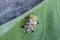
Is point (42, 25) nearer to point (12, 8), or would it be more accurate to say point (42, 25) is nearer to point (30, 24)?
point (30, 24)

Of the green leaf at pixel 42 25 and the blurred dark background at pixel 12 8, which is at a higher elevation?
the blurred dark background at pixel 12 8

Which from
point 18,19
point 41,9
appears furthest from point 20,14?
point 41,9

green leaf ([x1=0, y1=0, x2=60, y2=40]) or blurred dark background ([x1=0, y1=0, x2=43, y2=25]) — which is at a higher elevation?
blurred dark background ([x1=0, y1=0, x2=43, y2=25])

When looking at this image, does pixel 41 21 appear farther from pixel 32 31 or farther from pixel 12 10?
pixel 12 10

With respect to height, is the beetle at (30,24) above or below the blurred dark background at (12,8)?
below
